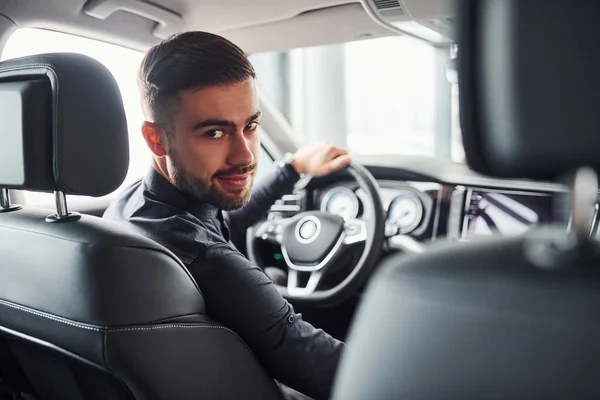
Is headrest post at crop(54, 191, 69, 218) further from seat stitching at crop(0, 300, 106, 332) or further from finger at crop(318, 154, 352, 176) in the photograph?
finger at crop(318, 154, 352, 176)

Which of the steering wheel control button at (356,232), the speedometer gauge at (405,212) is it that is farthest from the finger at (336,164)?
the speedometer gauge at (405,212)

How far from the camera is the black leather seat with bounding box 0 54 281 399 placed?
1.17 metres

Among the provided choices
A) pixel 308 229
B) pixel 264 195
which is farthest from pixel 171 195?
pixel 308 229

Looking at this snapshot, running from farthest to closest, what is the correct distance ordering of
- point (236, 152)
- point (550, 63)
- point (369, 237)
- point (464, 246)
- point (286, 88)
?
point (286, 88)
point (369, 237)
point (236, 152)
point (464, 246)
point (550, 63)

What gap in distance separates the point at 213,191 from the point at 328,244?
2.35 feet

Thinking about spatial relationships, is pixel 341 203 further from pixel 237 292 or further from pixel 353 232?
pixel 237 292

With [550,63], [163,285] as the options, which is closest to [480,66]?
[550,63]

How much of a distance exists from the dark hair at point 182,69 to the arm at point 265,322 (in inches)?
14.8

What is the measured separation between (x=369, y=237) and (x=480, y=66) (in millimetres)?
1507

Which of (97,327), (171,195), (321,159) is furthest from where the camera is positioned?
(321,159)

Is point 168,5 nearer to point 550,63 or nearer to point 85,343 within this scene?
point 85,343

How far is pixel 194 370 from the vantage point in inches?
49.3

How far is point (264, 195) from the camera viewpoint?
222 centimetres

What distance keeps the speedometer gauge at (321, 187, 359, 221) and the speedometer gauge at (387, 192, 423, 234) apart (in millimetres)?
156
